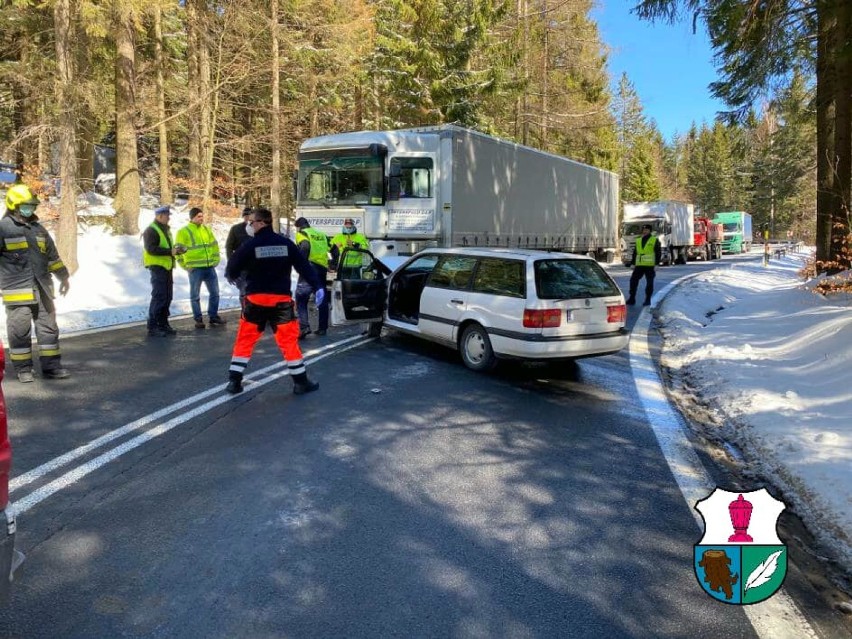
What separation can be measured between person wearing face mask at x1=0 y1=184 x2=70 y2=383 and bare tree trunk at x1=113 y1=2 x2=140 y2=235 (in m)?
13.8

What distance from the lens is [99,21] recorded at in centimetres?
1489

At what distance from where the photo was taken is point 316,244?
10.5m

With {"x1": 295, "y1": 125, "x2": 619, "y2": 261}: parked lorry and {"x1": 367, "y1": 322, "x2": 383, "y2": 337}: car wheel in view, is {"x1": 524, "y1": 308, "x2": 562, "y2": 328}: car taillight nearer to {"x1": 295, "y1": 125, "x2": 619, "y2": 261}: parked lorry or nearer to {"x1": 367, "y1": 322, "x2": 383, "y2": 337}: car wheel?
{"x1": 367, "y1": 322, "x2": 383, "y2": 337}: car wheel

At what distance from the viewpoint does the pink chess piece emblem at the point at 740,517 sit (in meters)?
2.94

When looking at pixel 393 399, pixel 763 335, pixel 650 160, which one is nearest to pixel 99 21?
pixel 393 399

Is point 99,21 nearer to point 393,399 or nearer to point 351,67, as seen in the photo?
point 351,67

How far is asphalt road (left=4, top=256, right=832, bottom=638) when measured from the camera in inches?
116

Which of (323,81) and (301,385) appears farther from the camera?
(323,81)

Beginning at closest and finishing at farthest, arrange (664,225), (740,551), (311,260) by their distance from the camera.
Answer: (740,551) < (311,260) < (664,225)

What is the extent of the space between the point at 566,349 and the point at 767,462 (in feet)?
8.53

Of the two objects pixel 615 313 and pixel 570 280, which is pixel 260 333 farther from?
pixel 615 313

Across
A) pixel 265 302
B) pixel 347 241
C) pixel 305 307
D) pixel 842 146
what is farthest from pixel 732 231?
pixel 265 302

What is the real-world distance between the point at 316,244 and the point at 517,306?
4294 millimetres

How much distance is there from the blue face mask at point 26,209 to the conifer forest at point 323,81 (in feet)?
29.5
